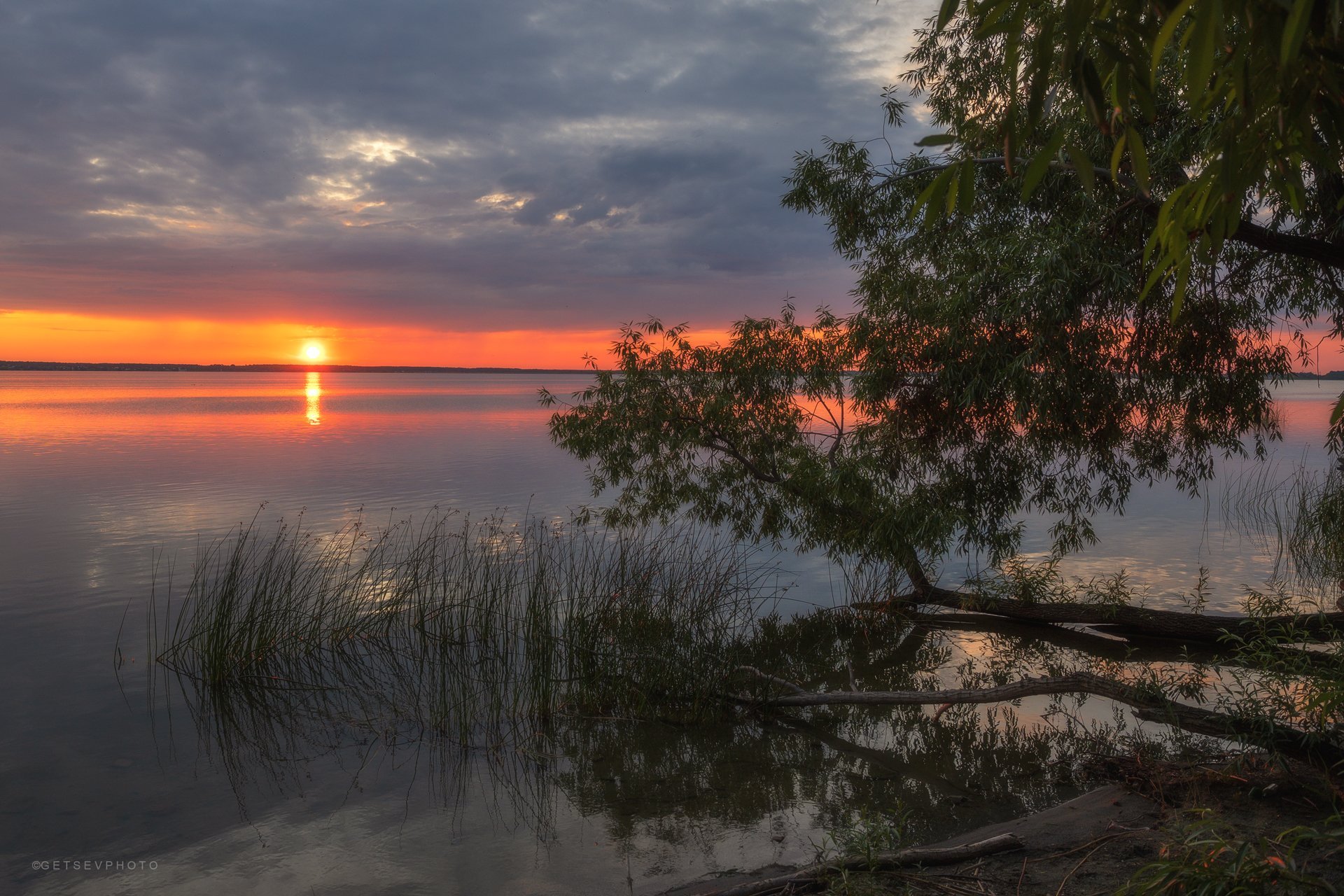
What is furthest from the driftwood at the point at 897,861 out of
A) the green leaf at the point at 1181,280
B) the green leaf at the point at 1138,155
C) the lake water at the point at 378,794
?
the green leaf at the point at 1138,155

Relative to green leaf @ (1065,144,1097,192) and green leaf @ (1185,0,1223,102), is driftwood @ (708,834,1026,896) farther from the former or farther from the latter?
green leaf @ (1185,0,1223,102)

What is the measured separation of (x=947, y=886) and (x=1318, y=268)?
7.70m

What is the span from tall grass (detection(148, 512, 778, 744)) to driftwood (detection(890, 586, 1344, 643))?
9.34ft

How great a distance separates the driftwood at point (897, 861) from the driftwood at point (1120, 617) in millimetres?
5098

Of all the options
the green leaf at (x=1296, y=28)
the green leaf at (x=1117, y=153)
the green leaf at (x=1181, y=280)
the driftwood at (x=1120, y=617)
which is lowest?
the driftwood at (x=1120, y=617)

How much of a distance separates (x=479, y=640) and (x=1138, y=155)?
742cm

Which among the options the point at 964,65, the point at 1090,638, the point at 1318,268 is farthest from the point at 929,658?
the point at 964,65

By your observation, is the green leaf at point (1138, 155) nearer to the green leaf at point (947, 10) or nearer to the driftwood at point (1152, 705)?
the green leaf at point (947, 10)

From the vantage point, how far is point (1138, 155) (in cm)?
171

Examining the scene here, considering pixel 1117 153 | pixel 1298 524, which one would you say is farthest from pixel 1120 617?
pixel 1117 153

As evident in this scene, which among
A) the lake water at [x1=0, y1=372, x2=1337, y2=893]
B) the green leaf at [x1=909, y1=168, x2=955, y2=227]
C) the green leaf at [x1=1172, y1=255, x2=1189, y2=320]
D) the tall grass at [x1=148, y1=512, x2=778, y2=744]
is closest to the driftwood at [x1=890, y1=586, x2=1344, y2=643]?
the lake water at [x1=0, y1=372, x2=1337, y2=893]

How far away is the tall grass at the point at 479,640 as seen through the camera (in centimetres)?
696

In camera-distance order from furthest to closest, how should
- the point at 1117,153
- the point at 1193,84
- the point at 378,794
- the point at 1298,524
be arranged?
1. the point at 1298,524
2. the point at 378,794
3. the point at 1117,153
4. the point at 1193,84

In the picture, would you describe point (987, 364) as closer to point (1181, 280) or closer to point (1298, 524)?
point (1181, 280)
